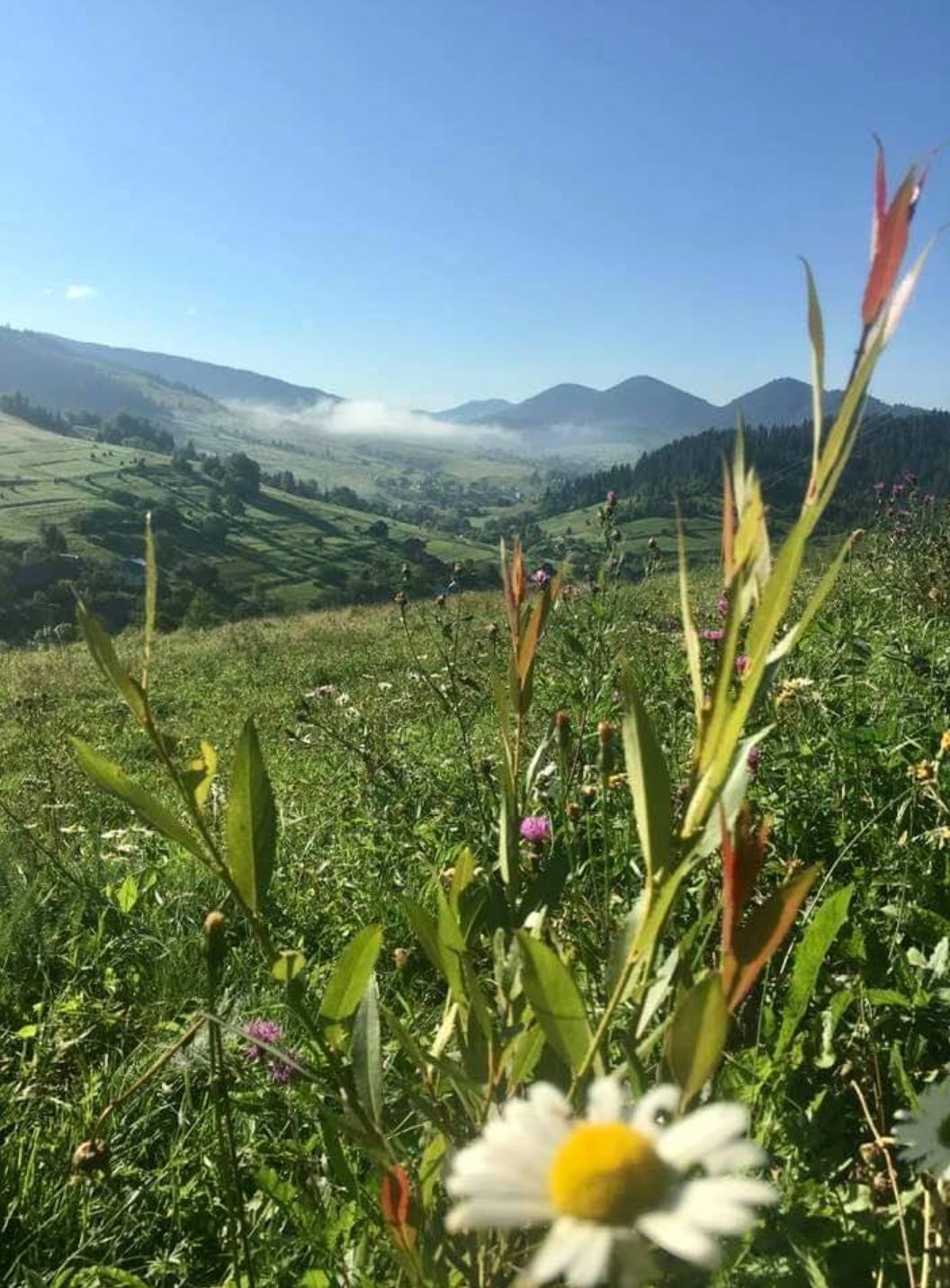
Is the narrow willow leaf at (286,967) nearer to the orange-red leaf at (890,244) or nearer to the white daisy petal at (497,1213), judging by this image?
the white daisy petal at (497,1213)

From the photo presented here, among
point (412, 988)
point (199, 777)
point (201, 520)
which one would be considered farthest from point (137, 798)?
point (201, 520)

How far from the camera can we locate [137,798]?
774 millimetres

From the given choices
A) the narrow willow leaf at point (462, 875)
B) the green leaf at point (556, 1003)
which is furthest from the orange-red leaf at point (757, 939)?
the narrow willow leaf at point (462, 875)

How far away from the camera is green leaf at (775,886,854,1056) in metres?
1.17

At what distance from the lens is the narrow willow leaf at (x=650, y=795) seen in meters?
0.64

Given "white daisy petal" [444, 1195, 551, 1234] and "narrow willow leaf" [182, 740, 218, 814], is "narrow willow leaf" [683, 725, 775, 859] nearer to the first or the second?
"white daisy petal" [444, 1195, 551, 1234]

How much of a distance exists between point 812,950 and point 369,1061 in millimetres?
606

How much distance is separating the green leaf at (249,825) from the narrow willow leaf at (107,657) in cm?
10

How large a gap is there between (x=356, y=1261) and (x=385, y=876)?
1.51m

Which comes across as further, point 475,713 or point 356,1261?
point 475,713

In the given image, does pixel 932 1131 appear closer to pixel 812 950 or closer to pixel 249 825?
pixel 812 950

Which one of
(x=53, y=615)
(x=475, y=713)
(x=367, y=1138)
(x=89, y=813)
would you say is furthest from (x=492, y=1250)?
(x=53, y=615)

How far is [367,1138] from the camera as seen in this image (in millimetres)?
769

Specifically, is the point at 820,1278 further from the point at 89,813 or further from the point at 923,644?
the point at 89,813
